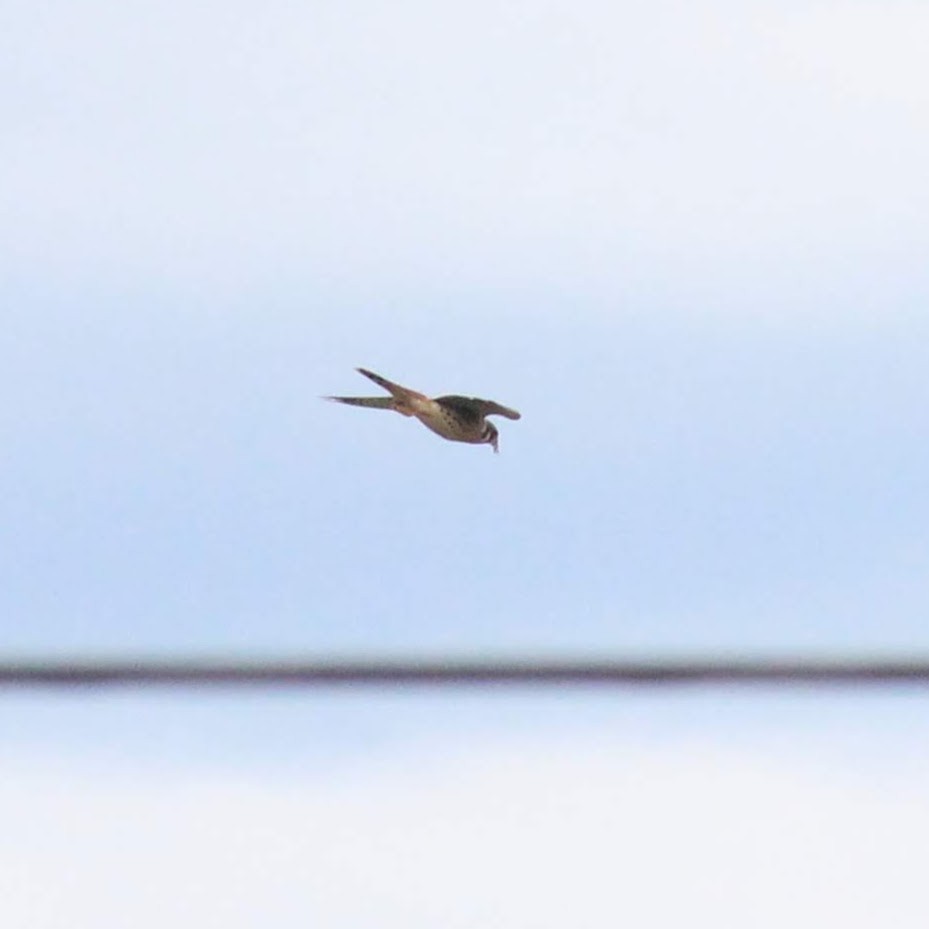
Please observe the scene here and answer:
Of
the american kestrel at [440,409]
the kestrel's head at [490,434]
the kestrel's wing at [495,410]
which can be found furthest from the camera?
the kestrel's head at [490,434]

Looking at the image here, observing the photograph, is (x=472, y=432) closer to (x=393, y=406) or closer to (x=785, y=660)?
(x=393, y=406)

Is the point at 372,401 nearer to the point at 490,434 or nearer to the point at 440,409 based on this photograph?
the point at 440,409

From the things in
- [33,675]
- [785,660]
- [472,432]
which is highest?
[472,432]

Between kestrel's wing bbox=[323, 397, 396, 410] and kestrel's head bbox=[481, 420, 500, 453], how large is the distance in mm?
911

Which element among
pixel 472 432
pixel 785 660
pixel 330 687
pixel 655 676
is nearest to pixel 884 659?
pixel 785 660

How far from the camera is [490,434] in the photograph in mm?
10523

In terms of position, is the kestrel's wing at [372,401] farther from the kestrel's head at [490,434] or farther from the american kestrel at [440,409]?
the kestrel's head at [490,434]

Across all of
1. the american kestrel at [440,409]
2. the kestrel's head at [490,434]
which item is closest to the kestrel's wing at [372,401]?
the american kestrel at [440,409]

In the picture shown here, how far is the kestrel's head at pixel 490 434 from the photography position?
9955mm

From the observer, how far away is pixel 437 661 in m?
1.94

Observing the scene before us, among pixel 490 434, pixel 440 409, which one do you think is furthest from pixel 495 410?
pixel 490 434

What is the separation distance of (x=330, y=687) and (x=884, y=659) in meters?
0.57

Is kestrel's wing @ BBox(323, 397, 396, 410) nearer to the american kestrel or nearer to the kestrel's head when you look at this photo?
the american kestrel

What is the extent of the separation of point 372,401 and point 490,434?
69.9 inches
